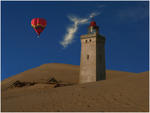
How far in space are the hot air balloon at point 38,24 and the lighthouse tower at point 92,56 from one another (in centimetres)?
721

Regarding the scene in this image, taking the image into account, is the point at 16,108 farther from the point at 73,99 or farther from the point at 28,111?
the point at 73,99

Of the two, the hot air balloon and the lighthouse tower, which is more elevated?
the hot air balloon

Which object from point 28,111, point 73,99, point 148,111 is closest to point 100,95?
point 73,99

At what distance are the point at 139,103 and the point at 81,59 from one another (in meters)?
22.1

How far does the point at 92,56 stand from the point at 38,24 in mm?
10916

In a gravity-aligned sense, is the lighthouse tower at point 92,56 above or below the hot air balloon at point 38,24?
below

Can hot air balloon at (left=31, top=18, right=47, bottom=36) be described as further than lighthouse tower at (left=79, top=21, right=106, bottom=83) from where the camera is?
Yes

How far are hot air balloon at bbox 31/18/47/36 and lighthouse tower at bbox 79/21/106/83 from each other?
7.21 meters

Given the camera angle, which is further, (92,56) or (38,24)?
(38,24)

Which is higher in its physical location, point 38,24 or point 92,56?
point 38,24

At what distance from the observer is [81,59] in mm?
32031

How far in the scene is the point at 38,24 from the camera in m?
32.9

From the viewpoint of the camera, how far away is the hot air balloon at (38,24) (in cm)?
3293

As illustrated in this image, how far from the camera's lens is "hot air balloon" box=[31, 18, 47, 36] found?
32.9 m
